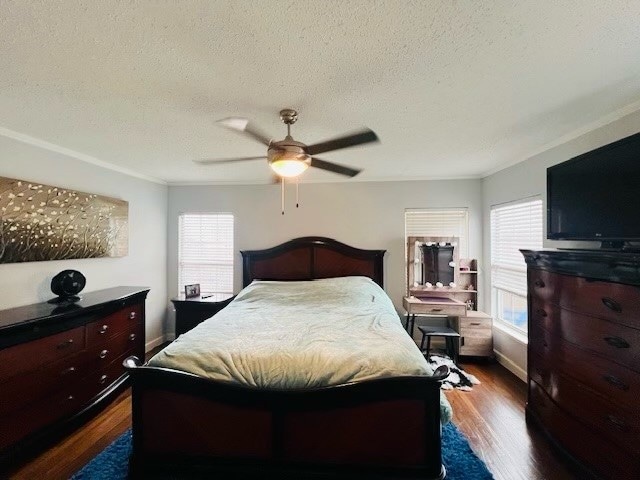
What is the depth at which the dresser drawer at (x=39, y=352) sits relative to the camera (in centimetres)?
192

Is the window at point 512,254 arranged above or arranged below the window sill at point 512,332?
above

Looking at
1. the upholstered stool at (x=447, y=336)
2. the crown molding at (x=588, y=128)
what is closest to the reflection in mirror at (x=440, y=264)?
the upholstered stool at (x=447, y=336)

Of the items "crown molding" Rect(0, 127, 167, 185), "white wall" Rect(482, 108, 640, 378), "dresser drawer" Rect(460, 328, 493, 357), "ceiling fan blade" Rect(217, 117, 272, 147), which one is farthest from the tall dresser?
"crown molding" Rect(0, 127, 167, 185)

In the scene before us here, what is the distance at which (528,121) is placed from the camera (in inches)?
87.9

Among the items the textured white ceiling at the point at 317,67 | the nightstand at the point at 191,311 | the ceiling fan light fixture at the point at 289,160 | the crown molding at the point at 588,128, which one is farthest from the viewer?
the nightstand at the point at 191,311

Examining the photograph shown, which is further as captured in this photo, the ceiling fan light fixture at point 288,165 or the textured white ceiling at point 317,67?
the ceiling fan light fixture at point 288,165

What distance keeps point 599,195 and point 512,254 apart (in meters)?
1.61

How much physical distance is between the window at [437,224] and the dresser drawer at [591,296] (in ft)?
5.92

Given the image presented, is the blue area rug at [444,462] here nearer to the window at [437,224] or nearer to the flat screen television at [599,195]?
the flat screen television at [599,195]

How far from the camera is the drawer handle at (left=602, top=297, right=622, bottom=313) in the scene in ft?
5.24

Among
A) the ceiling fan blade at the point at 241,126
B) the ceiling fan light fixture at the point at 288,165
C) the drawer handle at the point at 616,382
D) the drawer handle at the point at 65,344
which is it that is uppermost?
the ceiling fan blade at the point at 241,126

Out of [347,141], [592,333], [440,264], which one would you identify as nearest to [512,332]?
[440,264]

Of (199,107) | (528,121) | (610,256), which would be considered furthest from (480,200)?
(199,107)

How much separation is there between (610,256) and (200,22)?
238 centimetres
